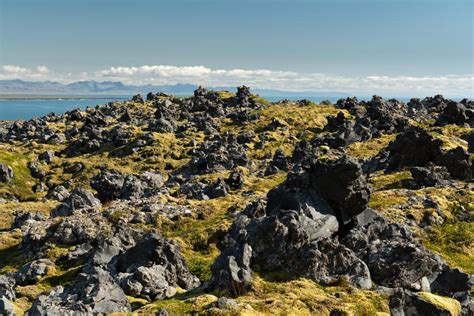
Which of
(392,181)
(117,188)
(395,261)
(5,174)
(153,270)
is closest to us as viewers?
(153,270)

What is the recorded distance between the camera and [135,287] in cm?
2608

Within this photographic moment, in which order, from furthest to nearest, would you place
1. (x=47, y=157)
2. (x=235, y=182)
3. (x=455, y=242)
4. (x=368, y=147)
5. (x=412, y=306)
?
(x=47, y=157) → (x=368, y=147) → (x=235, y=182) → (x=455, y=242) → (x=412, y=306)

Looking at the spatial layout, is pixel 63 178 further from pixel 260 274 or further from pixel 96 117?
pixel 260 274

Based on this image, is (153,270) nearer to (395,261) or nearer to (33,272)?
(33,272)

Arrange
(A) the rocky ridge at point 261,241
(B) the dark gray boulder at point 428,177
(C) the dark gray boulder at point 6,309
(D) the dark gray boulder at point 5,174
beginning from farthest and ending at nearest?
(D) the dark gray boulder at point 5,174, (B) the dark gray boulder at point 428,177, (A) the rocky ridge at point 261,241, (C) the dark gray boulder at point 6,309

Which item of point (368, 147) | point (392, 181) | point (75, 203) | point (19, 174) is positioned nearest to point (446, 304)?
point (392, 181)

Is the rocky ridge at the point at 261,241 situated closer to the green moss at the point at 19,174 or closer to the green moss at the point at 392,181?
Answer: the green moss at the point at 392,181

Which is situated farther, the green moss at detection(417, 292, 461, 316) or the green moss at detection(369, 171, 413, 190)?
the green moss at detection(369, 171, 413, 190)

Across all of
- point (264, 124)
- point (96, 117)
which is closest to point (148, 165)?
point (264, 124)

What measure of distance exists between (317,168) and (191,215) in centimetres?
1963

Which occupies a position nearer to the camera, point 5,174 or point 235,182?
point 235,182

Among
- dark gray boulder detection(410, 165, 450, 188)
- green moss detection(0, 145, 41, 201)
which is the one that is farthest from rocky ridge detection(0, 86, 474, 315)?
green moss detection(0, 145, 41, 201)

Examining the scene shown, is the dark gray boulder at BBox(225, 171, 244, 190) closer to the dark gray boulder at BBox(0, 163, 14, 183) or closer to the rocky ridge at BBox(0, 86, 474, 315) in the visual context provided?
the rocky ridge at BBox(0, 86, 474, 315)

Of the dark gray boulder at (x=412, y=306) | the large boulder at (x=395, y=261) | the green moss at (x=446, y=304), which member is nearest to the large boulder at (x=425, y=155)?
the large boulder at (x=395, y=261)
